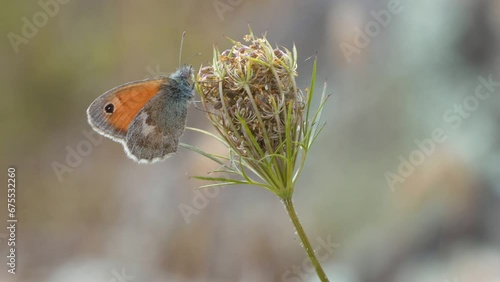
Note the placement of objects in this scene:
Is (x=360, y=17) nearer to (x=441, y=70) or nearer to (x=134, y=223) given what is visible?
(x=441, y=70)

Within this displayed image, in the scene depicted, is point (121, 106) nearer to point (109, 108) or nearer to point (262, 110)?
point (109, 108)

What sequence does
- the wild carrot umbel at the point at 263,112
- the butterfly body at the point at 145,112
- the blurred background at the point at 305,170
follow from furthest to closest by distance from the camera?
1. the blurred background at the point at 305,170
2. the butterfly body at the point at 145,112
3. the wild carrot umbel at the point at 263,112

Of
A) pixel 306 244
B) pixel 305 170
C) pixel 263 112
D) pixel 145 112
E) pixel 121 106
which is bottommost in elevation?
pixel 306 244

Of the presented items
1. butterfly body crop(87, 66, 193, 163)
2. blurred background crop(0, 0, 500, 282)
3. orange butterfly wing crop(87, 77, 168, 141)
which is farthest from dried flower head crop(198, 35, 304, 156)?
blurred background crop(0, 0, 500, 282)

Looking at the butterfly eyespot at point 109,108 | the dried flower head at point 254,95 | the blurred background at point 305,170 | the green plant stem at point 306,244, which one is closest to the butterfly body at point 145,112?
the butterfly eyespot at point 109,108

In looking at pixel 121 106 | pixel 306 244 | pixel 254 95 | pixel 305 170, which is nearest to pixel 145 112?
pixel 121 106

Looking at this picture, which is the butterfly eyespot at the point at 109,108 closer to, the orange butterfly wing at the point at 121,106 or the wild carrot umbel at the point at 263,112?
the orange butterfly wing at the point at 121,106

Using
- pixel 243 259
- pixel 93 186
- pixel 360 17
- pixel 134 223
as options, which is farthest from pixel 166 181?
pixel 360 17
